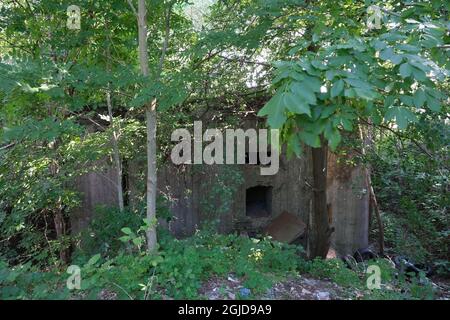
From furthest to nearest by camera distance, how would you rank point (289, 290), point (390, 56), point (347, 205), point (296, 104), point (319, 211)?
point (347, 205)
point (319, 211)
point (289, 290)
point (390, 56)
point (296, 104)

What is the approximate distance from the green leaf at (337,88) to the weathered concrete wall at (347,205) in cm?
519

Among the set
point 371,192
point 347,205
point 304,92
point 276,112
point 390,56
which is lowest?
point 347,205

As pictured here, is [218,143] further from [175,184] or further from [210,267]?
[210,267]

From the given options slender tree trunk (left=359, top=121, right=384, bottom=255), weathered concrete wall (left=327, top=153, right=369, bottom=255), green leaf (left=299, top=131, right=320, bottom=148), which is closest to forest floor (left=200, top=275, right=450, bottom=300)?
green leaf (left=299, top=131, right=320, bottom=148)

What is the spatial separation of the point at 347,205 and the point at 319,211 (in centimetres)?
137

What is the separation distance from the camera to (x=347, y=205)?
752 centimetres

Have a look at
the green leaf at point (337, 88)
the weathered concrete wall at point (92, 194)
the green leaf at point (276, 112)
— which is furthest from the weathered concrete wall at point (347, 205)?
the green leaf at point (276, 112)

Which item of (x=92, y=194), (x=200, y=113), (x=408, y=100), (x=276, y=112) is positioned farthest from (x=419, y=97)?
(x=92, y=194)

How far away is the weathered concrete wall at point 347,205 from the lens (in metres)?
7.29

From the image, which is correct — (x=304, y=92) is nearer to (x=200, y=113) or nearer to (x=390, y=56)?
(x=390, y=56)

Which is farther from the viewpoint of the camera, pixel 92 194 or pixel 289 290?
pixel 92 194

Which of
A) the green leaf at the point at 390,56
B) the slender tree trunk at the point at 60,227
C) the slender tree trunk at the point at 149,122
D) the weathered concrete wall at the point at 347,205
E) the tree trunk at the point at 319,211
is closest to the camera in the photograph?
the green leaf at the point at 390,56

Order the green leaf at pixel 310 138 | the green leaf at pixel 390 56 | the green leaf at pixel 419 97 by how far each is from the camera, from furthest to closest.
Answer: the green leaf at pixel 419 97, the green leaf at pixel 390 56, the green leaf at pixel 310 138

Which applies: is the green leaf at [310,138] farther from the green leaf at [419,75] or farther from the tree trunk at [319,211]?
the tree trunk at [319,211]
